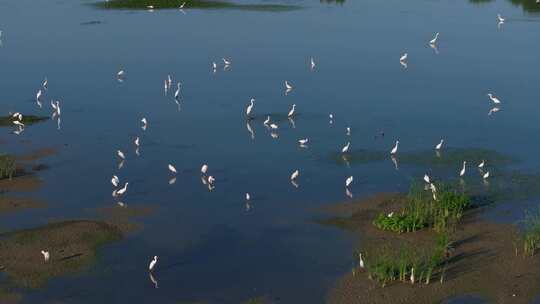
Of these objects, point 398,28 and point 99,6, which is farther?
point 99,6

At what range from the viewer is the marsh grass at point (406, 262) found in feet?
88.2

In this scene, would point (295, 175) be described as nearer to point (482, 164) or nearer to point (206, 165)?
point (206, 165)

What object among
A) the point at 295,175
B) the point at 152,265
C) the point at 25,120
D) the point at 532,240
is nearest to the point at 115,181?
the point at 295,175

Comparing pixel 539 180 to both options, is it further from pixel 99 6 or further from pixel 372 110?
pixel 99 6

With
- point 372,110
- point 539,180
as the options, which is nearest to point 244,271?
point 539,180

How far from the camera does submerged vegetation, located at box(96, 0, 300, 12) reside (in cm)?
8144

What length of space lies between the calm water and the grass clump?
1755 millimetres

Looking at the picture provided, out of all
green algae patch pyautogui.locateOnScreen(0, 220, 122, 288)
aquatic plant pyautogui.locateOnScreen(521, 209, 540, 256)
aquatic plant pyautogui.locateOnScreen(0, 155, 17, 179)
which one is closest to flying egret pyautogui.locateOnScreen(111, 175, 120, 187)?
green algae patch pyautogui.locateOnScreen(0, 220, 122, 288)

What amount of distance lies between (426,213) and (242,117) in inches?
661

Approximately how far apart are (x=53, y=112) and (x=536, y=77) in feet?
96.7

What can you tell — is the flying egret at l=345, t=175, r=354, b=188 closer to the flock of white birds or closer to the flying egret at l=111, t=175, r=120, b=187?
the flock of white birds

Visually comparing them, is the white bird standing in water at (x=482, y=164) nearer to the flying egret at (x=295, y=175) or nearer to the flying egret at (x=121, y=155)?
the flying egret at (x=295, y=175)

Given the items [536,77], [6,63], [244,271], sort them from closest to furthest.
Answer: [244,271] → [536,77] → [6,63]

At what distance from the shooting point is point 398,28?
7100 cm
